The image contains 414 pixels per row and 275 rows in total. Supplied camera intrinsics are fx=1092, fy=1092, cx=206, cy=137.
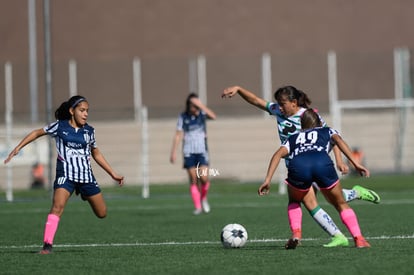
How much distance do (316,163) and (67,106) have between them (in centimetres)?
314

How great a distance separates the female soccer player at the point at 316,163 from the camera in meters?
12.1

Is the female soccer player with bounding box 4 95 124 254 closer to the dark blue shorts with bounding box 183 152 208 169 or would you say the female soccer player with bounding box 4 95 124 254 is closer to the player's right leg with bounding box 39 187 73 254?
the player's right leg with bounding box 39 187 73 254

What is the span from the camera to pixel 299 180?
1218 centimetres

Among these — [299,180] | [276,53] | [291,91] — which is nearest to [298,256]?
[299,180]

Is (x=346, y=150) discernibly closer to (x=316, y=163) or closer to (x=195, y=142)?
(x=316, y=163)

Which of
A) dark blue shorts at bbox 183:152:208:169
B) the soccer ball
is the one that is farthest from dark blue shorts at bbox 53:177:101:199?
dark blue shorts at bbox 183:152:208:169

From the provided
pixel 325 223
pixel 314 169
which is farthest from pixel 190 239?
pixel 314 169

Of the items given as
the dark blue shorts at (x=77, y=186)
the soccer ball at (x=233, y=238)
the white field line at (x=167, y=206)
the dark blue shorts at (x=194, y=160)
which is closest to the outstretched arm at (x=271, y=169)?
the soccer ball at (x=233, y=238)

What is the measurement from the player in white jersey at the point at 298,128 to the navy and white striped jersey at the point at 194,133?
282 inches

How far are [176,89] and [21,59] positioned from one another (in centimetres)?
655

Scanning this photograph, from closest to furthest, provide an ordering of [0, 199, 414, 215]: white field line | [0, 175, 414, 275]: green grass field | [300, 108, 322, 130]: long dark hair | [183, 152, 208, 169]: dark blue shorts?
1. [0, 175, 414, 275]: green grass field
2. [300, 108, 322, 130]: long dark hair
3. [183, 152, 208, 169]: dark blue shorts
4. [0, 199, 414, 215]: white field line

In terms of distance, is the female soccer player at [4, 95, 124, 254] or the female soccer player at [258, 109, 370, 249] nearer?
the female soccer player at [258, 109, 370, 249]

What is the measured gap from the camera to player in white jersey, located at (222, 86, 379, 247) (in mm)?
12531

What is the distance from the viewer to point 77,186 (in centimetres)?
1303
